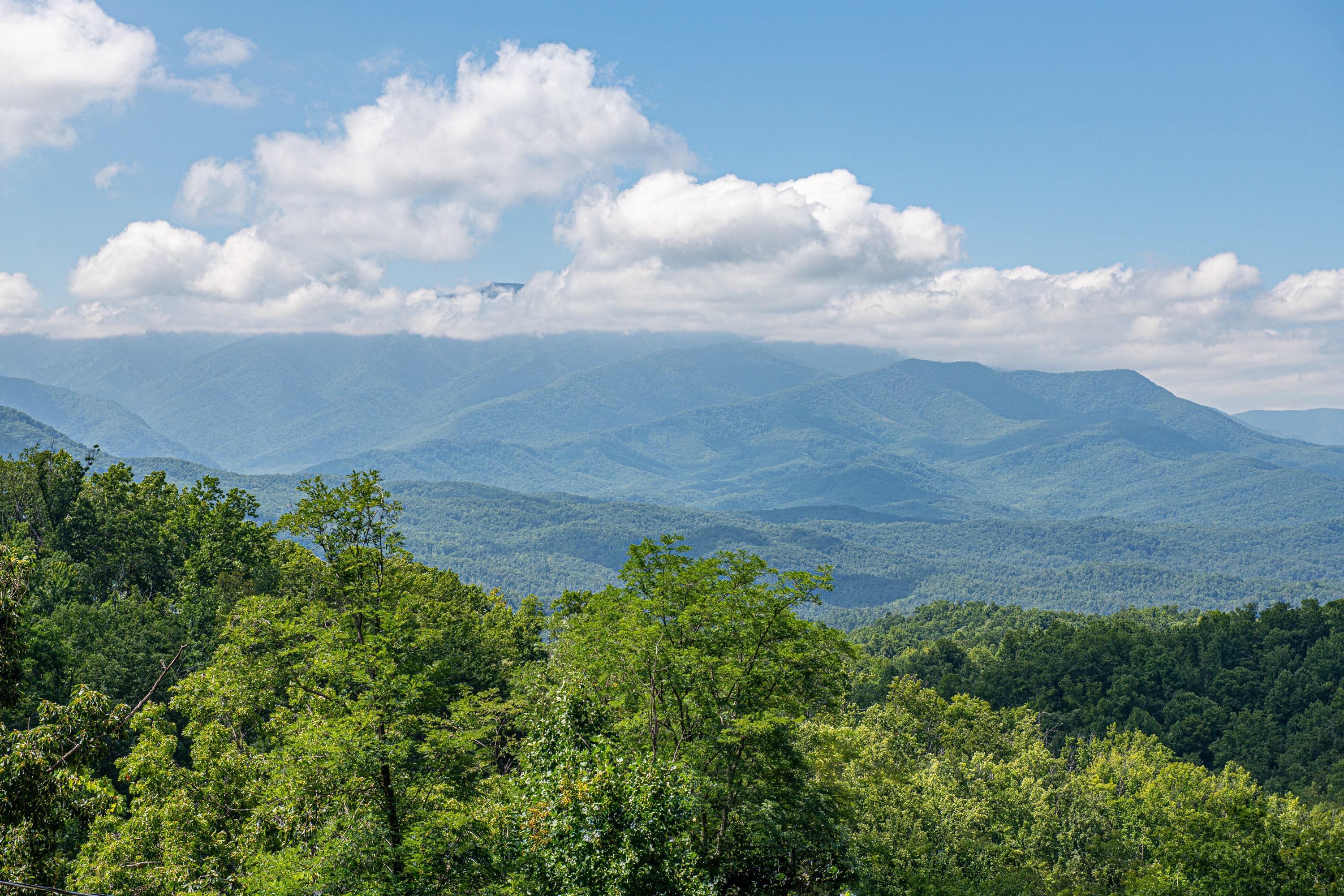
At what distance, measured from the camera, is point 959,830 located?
150 ft

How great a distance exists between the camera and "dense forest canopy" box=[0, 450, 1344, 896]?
18.0 metres

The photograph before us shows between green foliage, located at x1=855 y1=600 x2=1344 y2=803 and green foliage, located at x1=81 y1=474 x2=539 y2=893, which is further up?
green foliage, located at x1=81 y1=474 x2=539 y2=893

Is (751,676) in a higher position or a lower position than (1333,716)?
higher

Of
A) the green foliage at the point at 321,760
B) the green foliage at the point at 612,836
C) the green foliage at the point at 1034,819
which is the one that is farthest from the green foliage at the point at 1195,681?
the green foliage at the point at 612,836

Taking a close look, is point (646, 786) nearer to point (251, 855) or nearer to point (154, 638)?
point (251, 855)

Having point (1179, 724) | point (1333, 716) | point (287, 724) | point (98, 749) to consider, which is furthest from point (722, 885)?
point (1333, 716)

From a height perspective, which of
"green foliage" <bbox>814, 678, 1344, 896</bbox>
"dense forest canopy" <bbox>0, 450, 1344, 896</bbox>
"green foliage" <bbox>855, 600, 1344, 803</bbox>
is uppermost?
"dense forest canopy" <bbox>0, 450, 1344, 896</bbox>

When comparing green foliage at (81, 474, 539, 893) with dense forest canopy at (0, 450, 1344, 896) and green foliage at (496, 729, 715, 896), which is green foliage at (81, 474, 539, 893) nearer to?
dense forest canopy at (0, 450, 1344, 896)

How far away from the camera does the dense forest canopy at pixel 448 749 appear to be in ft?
58.9

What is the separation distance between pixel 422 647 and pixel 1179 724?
11247 cm

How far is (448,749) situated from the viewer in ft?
77.6

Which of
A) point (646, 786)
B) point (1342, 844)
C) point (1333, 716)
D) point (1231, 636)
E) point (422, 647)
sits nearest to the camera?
point (646, 786)

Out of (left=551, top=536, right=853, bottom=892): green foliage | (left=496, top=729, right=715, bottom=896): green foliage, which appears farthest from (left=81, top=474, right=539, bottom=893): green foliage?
(left=551, top=536, right=853, bottom=892): green foliage

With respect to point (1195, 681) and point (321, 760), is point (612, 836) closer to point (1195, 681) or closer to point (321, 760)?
point (321, 760)
